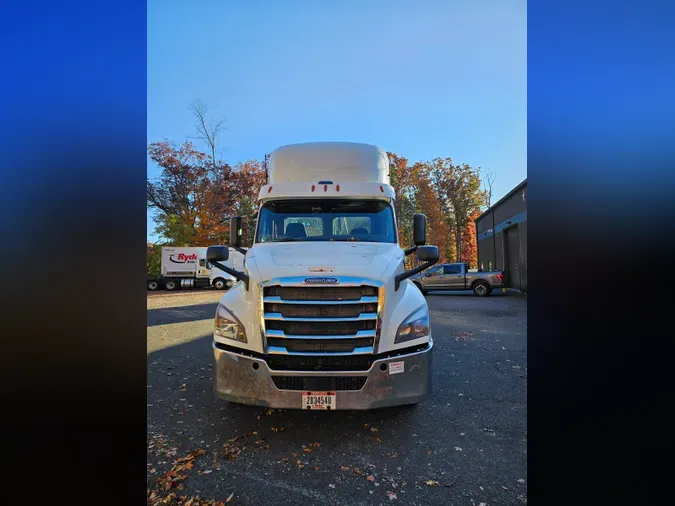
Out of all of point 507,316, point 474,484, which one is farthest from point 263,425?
point 507,316

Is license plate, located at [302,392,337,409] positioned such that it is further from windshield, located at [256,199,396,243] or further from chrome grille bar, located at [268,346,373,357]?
windshield, located at [256,199,396,243]

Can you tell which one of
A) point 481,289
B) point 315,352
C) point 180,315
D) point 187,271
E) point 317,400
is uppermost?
point 187,271

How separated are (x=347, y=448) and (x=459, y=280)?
16.8m

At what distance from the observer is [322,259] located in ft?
13.2

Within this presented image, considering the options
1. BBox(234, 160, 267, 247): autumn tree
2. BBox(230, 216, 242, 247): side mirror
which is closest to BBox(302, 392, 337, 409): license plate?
BBox(230, 216, 242, 247): side mirror

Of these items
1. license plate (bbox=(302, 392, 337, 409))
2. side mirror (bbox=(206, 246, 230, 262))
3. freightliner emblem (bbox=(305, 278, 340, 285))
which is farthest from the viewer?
side mirror (bbox=(206, 246, 230, 262))

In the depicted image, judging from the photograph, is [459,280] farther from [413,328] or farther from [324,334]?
[324,334]

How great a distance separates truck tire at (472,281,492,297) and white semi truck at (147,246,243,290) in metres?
16.6

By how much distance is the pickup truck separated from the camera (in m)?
18.0

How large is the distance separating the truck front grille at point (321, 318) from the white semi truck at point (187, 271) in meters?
Result: 23.4

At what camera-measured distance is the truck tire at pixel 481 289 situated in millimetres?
18094

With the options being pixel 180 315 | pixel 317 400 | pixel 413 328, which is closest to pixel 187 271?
pixel 180 315

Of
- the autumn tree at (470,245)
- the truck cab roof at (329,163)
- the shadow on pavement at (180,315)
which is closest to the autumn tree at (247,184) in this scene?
the shadow on pavement at (180,315)
